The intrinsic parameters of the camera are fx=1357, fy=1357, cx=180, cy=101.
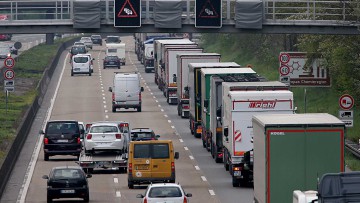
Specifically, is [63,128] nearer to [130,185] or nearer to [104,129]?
[104,129]

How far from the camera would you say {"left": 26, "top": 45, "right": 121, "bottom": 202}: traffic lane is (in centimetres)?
4419

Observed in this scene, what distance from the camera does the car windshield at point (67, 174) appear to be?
1593 inches

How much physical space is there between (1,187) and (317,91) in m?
34.3

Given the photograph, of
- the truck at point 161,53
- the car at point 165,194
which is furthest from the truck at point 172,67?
the car at point 165,194

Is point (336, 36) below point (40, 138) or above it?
above

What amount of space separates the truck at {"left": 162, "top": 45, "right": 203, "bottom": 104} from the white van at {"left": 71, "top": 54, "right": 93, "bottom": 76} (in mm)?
25840

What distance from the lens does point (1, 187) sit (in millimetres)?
43875

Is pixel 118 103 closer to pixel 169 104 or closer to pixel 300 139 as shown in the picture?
pixel 169 104

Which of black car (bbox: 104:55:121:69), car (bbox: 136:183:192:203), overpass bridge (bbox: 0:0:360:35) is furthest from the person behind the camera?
black car (bbox: 104:55:121:69)

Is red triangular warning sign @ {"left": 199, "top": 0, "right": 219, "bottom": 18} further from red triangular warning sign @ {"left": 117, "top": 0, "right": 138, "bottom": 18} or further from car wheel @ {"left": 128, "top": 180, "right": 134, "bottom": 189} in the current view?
car wheel @ {"left": 128, "top": 180, "right": 134, "bottom": 189}

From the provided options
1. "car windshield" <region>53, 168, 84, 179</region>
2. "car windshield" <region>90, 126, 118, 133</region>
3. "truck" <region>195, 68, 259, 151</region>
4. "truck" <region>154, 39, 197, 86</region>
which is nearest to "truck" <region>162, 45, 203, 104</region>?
"truck" <region>154, 39, 197, 86</region>

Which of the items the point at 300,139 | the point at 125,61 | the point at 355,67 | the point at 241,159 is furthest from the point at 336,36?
the point at 125,61

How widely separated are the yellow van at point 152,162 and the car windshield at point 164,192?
8.76 m

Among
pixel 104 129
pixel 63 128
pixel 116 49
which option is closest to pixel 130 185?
pixel 104 129
